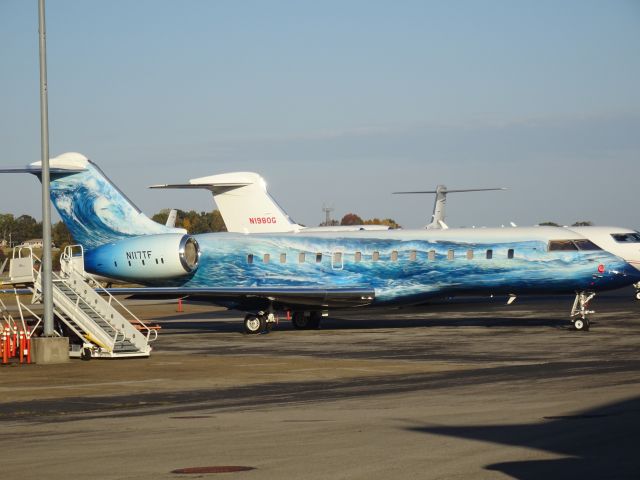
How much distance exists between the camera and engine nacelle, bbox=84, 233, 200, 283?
120 feet

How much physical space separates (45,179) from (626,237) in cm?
2260

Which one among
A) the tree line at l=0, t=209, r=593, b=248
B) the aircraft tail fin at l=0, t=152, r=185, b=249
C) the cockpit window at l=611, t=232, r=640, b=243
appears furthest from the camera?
the tree line at l=0, t=209, r=593, b=248

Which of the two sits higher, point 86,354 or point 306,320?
point 306,320

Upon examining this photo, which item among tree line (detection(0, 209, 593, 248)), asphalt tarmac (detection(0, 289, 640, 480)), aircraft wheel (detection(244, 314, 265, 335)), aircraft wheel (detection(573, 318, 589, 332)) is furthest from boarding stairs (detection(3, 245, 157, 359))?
tree line (detection(0, 209, 593, 248))

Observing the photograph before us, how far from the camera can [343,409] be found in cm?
1554

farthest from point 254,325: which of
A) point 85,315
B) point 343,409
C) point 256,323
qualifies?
point 343,409

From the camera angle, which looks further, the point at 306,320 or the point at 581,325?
the point at 306,320

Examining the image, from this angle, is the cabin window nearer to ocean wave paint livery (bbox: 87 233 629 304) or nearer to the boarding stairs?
ocean wave paint livery (bbox: 87 233 629 304)

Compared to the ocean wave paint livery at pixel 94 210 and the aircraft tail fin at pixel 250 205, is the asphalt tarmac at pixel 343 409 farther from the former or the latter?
the aircraft tail fin at pixel 250 205

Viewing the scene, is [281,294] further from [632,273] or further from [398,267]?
[632,273]

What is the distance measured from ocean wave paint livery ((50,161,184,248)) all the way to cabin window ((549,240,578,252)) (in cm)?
1324

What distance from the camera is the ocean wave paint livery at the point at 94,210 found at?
36.3 metres

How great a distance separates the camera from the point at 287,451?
11.4 metres

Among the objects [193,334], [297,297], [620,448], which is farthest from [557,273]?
[620,448]
